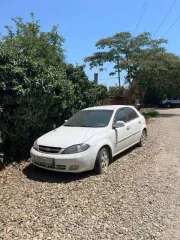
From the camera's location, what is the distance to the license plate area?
5238 millimetres

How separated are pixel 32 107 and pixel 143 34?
47.1 ft

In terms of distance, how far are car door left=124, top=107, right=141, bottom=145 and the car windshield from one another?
2.76 feet

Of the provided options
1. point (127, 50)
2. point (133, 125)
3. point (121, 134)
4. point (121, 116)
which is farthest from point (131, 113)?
point (127, 50)

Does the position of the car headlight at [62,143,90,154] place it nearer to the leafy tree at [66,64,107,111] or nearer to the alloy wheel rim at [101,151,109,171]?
the alloy wheel rim at [101,151,109,171]

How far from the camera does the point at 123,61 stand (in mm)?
17359

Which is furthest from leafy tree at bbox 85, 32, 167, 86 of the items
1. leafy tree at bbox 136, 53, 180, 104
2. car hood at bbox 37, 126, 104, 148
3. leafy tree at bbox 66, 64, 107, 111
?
car hood at bbox 37, 126, 104, 148

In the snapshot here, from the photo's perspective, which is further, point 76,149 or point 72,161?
point 76,149

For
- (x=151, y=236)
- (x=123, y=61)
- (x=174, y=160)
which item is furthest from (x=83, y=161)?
(x=123, y=61)

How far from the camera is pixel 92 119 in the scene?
658cm

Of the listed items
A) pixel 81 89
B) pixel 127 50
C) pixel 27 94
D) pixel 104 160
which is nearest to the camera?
pixel 104 160

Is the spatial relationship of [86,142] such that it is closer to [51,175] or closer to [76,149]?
[76,149]

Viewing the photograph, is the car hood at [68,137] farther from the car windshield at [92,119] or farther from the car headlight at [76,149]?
the car windshield at [92,119]

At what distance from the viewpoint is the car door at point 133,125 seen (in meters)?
7.17

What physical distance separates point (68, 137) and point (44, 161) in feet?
2.42
